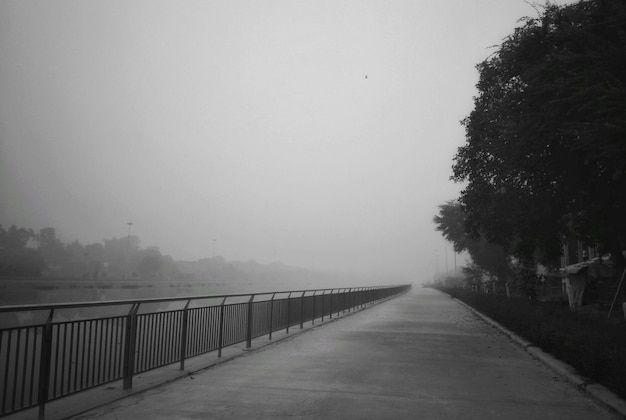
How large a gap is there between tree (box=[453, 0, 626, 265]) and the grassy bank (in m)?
3.01

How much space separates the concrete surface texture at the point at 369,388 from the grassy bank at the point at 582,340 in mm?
430

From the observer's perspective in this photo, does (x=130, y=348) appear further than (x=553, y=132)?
No

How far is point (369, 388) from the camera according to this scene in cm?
718

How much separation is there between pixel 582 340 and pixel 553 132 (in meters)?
5.52

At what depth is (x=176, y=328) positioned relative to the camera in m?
8.30

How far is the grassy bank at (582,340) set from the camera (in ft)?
21.7

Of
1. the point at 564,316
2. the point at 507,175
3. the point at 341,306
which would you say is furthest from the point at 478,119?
the point at 341,306

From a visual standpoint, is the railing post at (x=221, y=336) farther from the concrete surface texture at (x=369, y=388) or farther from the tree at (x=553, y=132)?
the tree at (x=553, y=132)

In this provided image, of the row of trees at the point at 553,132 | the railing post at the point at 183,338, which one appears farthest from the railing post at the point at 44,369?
the row of trees at the point at 553,132

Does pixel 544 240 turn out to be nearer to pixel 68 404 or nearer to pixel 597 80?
pixel 597 80

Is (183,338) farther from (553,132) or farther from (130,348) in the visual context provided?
(553,132)

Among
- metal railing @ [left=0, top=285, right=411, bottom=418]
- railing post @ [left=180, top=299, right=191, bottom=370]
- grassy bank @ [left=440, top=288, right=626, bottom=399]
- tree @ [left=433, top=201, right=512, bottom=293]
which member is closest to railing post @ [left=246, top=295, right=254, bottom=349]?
metal railing @ [left=0, top=285, right=411, bottom=418]

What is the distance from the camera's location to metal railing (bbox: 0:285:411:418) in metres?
5.42

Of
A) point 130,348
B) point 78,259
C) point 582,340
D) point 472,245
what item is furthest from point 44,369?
point 78,259
